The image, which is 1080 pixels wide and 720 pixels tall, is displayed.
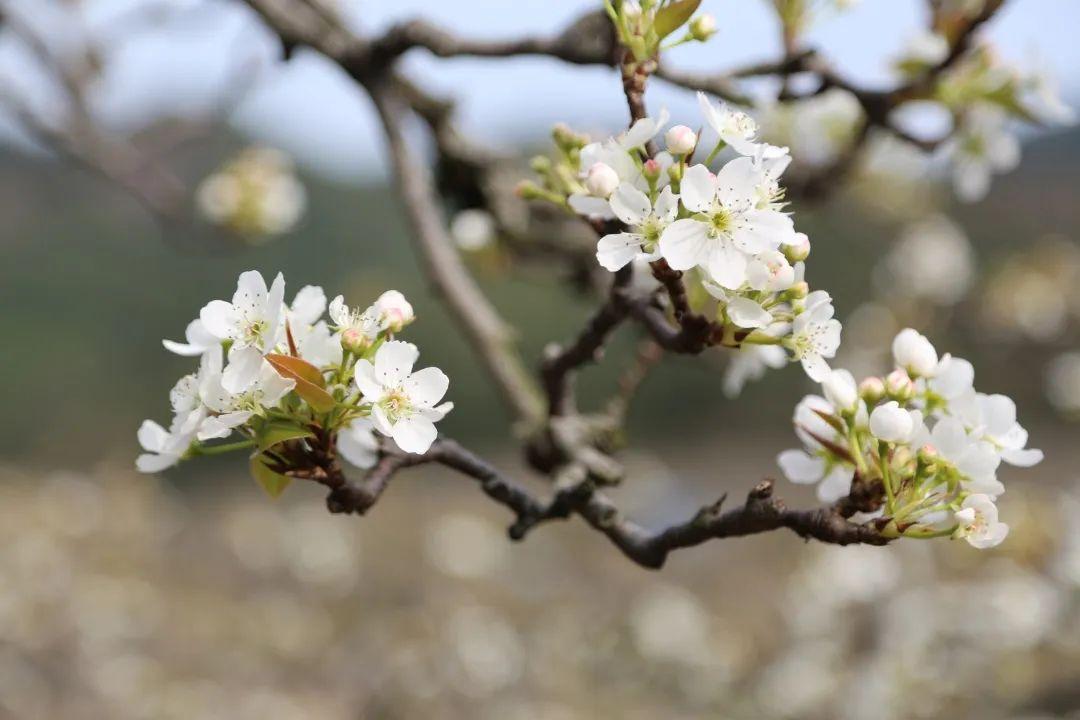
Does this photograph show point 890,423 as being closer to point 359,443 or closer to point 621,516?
point 621,516

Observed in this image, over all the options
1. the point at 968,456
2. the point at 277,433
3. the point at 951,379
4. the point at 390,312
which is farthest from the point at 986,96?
the point at 277,433

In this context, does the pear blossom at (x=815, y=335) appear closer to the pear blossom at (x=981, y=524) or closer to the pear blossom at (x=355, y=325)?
the pear blossom at (x=981, y=524)

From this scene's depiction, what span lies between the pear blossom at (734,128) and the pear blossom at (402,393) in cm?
30

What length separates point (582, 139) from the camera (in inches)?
36.8

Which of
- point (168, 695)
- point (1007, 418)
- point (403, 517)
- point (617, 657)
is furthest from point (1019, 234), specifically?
point (1007, 418)

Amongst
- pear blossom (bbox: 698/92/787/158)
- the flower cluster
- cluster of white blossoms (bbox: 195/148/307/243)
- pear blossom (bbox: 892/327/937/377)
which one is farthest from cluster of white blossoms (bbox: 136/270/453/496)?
cluster of white blossoms (bbox: 195/148/307/243)

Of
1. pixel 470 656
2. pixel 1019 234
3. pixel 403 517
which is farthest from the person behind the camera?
pixel 1019 234

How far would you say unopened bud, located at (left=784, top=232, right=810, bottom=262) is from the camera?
82 cm

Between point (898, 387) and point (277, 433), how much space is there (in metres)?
0.53

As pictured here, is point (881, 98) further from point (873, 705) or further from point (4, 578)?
point (4, 578)

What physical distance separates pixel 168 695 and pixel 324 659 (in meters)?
0.72

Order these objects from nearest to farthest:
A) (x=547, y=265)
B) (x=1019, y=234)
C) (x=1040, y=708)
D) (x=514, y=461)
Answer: (x=547, y=265) < (x=1040, y=708) < (x=1019, y=234) < (x=514, y=461)

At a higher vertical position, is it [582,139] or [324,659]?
[582,139]

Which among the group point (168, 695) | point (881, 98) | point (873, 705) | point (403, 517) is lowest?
point (403, 517)
